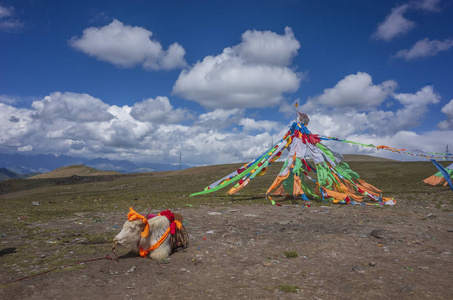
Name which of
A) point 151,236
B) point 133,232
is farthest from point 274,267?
point 133,232

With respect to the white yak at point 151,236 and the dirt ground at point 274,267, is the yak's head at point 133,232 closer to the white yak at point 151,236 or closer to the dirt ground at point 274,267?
the white yak at point 151,236

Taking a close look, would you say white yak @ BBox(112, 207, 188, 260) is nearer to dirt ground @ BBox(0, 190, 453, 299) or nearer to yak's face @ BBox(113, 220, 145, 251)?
yak's face @ BBox(113, 220, 145, 251)

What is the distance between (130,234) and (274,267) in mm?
3910

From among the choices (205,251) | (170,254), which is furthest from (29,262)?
(205,251)

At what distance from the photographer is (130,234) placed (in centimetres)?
748

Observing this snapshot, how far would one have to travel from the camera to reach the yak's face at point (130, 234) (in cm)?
733

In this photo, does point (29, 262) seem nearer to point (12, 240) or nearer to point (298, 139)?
point (12, 240)

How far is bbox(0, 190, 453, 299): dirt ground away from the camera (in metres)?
5.79

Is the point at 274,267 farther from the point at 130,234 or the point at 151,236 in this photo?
the point at 130,234

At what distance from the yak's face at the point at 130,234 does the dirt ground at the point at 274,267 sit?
520 mm

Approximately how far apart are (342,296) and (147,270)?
A: 4.59 metres

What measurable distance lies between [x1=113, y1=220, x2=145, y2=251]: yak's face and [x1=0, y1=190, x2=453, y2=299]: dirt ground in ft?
1.71

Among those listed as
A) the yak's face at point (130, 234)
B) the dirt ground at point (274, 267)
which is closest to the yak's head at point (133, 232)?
the yak's face at point (130, 234)

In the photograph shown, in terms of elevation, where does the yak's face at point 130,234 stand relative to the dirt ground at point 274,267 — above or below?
above
